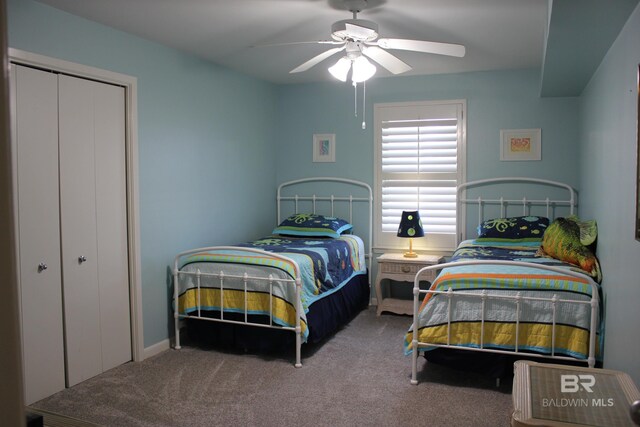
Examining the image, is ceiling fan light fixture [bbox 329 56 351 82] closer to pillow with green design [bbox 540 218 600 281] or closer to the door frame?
the door frame

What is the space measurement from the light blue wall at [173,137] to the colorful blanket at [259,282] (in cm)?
30

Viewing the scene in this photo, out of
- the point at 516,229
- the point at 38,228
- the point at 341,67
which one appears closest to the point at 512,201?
the point at 516,229

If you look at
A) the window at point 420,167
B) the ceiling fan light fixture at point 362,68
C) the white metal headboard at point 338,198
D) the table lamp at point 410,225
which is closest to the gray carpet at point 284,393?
the table lamp at point 410,225

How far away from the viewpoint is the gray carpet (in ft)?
9.65

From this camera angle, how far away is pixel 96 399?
320 centimetres

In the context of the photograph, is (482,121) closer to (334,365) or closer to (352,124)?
(352,124)

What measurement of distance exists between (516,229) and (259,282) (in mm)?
2319

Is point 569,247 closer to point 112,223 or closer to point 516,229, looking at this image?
point 516,229

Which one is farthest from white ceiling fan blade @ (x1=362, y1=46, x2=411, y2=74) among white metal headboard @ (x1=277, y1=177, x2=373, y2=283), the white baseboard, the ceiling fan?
the white baseboard

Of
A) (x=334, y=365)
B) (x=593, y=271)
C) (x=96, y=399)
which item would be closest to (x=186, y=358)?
(x=96, y=399)

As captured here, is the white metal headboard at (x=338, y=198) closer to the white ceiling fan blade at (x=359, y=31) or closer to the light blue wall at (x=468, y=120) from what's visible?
the light blue wall at (x=468, y=120)

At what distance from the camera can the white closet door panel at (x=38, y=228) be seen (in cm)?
302

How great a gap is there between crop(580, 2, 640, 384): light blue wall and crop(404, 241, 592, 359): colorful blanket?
18 cm

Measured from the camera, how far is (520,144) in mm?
4980
